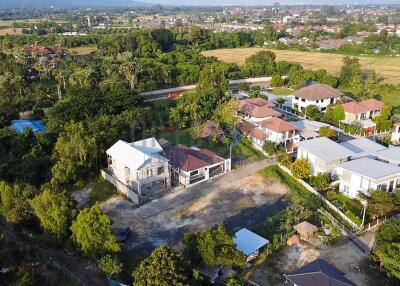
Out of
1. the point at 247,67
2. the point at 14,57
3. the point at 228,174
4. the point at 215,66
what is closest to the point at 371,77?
the point at 247,67

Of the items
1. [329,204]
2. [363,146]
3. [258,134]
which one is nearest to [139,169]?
[329,204]

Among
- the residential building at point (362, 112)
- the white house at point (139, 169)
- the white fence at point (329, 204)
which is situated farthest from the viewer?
the residential building at point (362, 112)

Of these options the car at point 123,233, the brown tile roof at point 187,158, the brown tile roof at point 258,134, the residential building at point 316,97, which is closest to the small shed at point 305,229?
the brown tile roof at point 187,158

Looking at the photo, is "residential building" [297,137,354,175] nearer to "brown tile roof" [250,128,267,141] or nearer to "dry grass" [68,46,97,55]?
"brown tile roof" [250,128,267,141]

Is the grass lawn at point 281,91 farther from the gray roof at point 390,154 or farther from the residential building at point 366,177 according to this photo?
the residential building at point 366,177

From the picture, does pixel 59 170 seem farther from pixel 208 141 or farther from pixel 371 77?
pixel 371 77

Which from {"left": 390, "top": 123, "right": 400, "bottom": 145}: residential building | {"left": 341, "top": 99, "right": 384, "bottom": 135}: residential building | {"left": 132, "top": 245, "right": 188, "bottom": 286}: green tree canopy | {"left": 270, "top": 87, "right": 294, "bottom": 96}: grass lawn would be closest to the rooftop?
{"left": 132, "top": 245, "right": 188, "bottom": 286}: green tree canopy
